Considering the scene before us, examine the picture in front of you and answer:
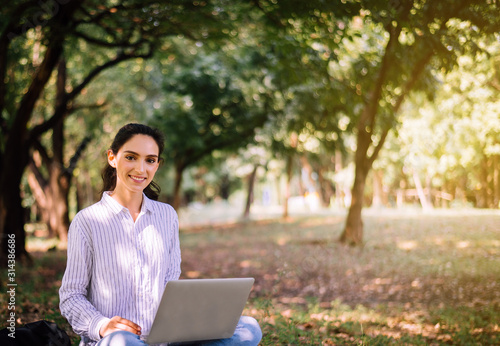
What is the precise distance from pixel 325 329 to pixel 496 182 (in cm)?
584

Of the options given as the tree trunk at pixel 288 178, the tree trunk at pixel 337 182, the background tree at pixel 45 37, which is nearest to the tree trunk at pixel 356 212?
the background tree at pixel 45 37

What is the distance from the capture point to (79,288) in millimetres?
2650

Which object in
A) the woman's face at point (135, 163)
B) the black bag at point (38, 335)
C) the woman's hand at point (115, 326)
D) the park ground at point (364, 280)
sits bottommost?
the park ground at point (364, 280)

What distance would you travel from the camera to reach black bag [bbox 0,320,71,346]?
2731mm

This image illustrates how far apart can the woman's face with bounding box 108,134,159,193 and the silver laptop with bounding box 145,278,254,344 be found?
Answer: 80cm

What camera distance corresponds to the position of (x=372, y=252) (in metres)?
12.7

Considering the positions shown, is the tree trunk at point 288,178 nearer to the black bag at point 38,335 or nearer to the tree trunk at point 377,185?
the tree trunk at point 377,185

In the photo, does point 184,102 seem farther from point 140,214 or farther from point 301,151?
point 140,214

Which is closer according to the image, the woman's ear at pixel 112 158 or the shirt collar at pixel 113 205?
the shirt collar at pixel 113 205

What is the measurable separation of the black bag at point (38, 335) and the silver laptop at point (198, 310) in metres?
0.68

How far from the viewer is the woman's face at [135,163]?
291 cm

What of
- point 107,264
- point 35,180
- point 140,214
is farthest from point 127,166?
point 35,180

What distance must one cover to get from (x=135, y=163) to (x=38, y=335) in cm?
119

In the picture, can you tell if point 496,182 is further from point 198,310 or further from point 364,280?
point 198,310
